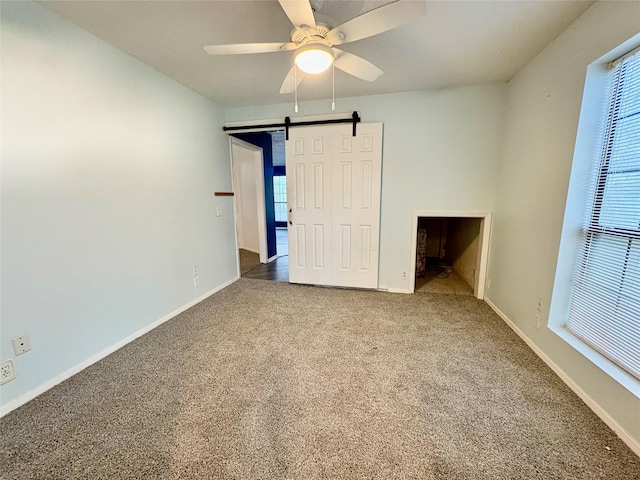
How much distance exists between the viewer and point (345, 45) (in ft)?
6.68

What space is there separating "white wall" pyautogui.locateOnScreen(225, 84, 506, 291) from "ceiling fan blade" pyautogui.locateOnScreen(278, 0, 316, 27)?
6.35 feet

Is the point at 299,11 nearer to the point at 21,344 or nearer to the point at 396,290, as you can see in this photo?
the point at 21,344

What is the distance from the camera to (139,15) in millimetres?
1671

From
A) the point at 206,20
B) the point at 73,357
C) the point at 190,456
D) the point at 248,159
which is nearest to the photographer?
the point at 190,456

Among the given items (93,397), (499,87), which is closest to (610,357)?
(499,87)

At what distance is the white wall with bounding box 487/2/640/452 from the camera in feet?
4.62

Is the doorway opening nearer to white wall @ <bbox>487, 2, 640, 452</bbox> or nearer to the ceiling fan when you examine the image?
the ceiling fan

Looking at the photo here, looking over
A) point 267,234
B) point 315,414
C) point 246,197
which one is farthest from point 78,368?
point 246,197

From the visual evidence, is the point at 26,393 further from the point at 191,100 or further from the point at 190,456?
the point at 191,100

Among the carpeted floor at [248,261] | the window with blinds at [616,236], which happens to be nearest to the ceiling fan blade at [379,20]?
the window with blinds at [616,236]

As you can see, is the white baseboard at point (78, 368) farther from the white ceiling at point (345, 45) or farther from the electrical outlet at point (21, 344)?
the white ceiling at point (345, 45)

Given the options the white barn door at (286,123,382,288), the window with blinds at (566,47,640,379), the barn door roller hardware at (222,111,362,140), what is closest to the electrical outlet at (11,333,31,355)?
the white barn door at (286,123,382,288)

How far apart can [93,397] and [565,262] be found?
3.23 metres

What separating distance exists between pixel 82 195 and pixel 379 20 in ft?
7.23
